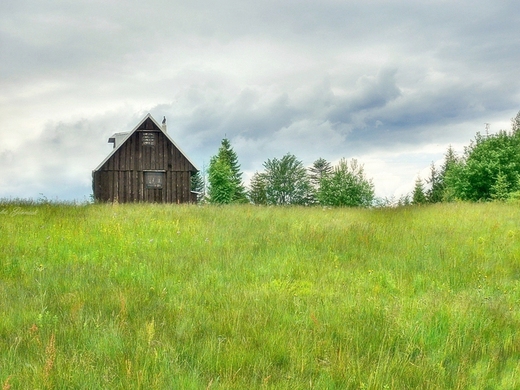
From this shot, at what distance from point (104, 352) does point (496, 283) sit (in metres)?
5.89

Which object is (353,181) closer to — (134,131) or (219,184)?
(219,184)

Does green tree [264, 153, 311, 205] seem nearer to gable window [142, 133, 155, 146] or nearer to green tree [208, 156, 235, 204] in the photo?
green tree [208, 156, 235, 204]

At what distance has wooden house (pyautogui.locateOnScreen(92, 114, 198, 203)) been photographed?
3322 cm

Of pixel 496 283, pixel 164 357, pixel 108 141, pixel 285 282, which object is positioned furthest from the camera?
pixel 108 141

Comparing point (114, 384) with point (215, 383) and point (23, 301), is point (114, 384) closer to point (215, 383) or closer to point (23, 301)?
point (215, 383)

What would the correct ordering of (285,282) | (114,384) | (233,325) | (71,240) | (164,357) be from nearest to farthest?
(114,384) → (164,357) → (233,325) → (285,282) → (71,240)

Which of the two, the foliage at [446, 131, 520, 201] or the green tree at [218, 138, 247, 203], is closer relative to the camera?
the foliage at [446, 131, 520, 201]

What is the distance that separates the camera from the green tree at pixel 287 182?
84750mm

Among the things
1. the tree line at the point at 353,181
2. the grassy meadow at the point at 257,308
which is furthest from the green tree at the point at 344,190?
the grassy meadow at the point at 257,308

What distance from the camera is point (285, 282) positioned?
648 centimetres

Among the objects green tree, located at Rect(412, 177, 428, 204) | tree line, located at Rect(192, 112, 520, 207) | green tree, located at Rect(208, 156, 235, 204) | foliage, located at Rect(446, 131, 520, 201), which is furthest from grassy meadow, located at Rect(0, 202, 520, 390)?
green tree, located at Rect(412, 177, 428, 204)

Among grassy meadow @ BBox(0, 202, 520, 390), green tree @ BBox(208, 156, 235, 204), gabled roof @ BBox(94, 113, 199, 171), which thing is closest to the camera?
grassy meadow @ BBox(0, 202, 520, 390)

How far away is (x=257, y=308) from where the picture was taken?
16.8 feet

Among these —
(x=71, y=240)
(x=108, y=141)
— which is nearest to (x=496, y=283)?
(x=71, y=240)
